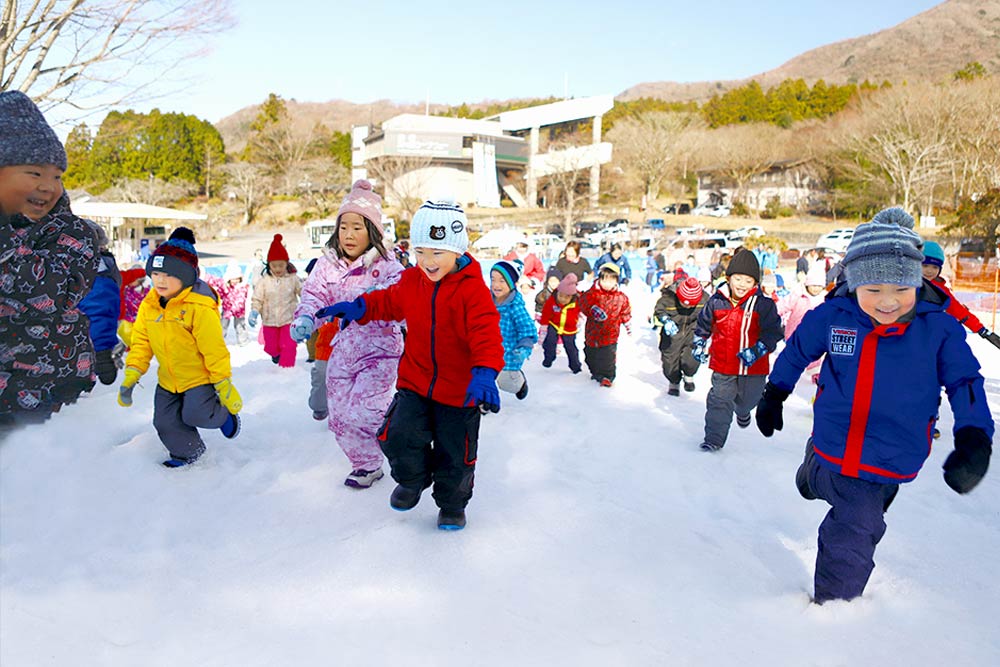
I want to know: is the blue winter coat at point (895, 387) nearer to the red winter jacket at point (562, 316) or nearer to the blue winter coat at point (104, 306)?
the blue winter coat at point (104, 306)

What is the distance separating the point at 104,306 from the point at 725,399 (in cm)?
424

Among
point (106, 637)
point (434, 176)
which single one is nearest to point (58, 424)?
point (106, 637)

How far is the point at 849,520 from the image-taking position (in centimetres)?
263

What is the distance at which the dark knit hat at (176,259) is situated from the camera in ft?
12.3

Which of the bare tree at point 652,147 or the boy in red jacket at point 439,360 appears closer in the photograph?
the boy in red jacket at point 439,360

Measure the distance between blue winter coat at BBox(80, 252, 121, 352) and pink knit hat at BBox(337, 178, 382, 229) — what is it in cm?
179

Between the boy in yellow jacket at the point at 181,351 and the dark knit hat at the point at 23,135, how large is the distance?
214 centimetres

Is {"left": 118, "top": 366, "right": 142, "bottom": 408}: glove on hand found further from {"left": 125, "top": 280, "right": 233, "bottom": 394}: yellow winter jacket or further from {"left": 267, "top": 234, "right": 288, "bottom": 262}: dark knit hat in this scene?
{"left": 267, "top": 234, "right": 288, "bottom": 262}: dark knit hat

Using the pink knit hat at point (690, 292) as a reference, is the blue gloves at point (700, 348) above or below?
below

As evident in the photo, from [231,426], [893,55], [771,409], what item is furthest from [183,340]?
[893,55]

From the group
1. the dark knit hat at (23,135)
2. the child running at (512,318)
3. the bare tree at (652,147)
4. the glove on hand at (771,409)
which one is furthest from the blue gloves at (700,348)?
the bare tree at (652,147)

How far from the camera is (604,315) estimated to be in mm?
7355

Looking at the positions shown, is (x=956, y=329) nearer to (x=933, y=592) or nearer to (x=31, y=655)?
(x=933, y=592)

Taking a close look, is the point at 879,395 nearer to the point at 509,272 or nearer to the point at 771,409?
the point at 771,409
